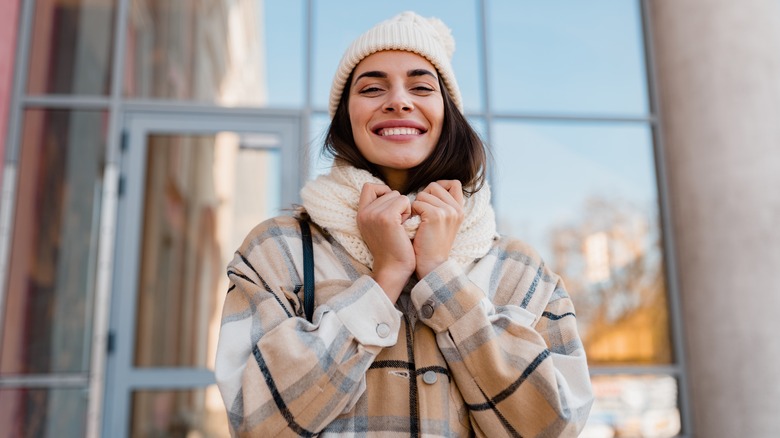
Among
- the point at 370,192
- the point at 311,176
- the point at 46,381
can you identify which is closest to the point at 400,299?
the point at 370,192

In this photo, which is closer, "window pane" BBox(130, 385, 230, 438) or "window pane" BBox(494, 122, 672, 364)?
"window pane" BBox(130, 385, 230, 438)

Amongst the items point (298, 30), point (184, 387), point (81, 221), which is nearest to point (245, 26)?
point (298, 30)

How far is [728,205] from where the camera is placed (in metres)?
4.89

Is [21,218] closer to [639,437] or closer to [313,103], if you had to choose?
[313,103]

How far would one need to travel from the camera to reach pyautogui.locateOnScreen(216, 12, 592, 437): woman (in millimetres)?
1259

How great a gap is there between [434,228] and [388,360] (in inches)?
11.0

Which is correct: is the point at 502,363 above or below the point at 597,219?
below

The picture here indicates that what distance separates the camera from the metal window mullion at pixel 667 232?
17.0 ft

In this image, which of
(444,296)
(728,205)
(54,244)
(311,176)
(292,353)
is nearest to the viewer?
(292,353)

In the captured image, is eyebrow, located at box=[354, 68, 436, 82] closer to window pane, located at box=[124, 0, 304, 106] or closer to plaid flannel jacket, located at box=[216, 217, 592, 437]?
plaid flannel jacket, located at box=[216, 217, 592, 437]

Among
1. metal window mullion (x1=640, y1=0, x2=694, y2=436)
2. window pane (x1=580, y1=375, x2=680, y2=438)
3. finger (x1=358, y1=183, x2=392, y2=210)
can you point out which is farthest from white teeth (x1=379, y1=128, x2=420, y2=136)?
metal window mullion (x1=640, y1=0, x2=694, y2=436)

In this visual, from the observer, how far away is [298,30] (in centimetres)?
542

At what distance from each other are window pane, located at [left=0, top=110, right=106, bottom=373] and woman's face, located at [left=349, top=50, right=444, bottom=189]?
3729 mm

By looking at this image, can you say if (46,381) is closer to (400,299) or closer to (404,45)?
(400,299)
